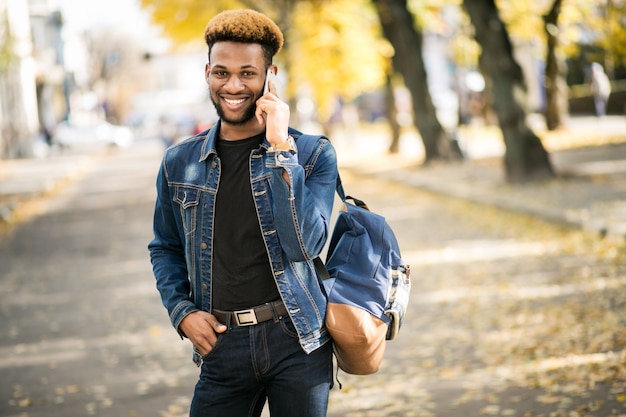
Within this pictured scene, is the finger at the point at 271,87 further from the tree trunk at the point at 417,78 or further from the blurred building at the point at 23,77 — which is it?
the blurred building at the point at 23,77

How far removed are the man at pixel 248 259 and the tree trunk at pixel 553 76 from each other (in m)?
29.2

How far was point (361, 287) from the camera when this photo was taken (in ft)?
10.9

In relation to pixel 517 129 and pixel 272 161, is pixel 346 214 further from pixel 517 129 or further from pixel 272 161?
pixel 517 129

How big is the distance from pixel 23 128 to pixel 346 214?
45.7 metres

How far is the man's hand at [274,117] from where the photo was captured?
3.17 meters

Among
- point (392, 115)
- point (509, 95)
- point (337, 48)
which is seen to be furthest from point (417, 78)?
point (337, 48)

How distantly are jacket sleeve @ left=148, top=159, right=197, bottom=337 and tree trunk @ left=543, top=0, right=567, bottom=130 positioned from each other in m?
29.1

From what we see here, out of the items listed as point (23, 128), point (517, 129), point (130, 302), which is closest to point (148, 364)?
point (130, 302)

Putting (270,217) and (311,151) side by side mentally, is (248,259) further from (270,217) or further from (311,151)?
(311,151)

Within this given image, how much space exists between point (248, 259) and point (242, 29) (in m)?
0.72

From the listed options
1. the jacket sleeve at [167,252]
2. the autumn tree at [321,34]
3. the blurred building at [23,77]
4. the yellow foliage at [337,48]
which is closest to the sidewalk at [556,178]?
the yellow foliage at [337,48]

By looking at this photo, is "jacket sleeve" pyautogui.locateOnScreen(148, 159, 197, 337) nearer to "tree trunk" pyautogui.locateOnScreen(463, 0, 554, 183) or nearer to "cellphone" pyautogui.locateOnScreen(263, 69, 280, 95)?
"cellphone" pyautogui.locateOnScreen(263, 69, 280, 95)

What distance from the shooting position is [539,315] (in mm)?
8648

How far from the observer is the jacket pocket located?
11.0 feet
